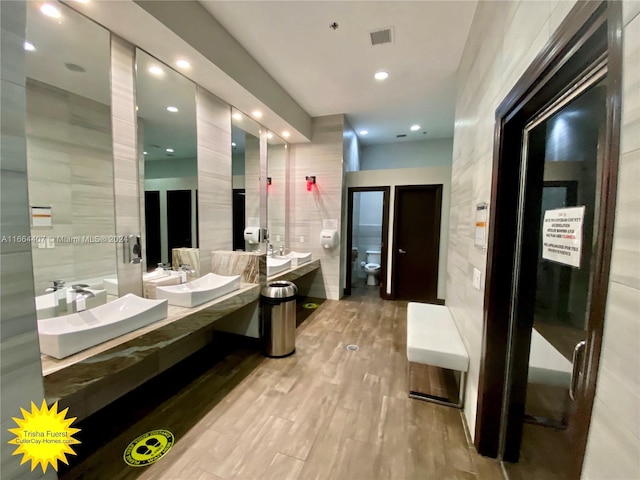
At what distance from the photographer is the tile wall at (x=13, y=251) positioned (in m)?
0.87

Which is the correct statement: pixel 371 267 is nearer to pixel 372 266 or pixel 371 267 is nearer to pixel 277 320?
pixel 372 266

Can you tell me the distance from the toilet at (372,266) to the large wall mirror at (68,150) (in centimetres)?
473

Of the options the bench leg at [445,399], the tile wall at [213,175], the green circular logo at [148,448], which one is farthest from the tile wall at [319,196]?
the green circular logo at [148,448]

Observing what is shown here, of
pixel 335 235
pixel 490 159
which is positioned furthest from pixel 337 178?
pixel 490 159

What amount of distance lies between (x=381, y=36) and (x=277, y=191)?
2.83 metres

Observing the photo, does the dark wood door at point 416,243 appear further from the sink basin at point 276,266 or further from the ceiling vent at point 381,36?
the ceiling vent at point 381,36

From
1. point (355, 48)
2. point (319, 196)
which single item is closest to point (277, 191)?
point (319, 196)

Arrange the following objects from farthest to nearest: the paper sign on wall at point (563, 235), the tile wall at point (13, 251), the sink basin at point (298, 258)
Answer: the sink basin at point (298, 258) → the paper sign on wall at point (563, 235) → the tile wall at point (13, 251)

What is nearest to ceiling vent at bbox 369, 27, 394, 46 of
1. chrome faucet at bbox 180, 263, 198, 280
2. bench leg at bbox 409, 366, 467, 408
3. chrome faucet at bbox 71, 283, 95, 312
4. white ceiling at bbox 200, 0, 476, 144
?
white ceiling at bbox 200, 0, 476, 144

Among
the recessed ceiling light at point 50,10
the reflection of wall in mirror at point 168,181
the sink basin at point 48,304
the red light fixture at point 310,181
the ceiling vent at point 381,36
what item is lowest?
the sink basin at point 48,304

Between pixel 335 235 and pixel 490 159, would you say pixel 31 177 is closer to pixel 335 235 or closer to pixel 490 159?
pixel 490 159

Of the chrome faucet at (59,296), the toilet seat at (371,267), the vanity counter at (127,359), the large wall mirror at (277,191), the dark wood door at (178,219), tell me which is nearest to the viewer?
the vanity counter at (127,359)

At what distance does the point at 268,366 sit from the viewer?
8.70 feet

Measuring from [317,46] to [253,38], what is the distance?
66cm
